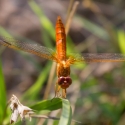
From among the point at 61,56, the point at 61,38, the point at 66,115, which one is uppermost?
the point at 61,38

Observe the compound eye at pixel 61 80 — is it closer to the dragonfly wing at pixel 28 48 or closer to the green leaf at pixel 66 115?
the dragonfly wing at pixel 28 48

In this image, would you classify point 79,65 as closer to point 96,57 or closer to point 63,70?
point 96,57

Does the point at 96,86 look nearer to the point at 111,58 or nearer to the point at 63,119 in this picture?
the point at 111,58

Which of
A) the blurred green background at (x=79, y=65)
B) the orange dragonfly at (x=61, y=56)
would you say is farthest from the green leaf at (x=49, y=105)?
the blurred green background at (x=79, y=65)

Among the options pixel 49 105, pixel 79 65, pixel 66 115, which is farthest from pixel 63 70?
pixel 79 65

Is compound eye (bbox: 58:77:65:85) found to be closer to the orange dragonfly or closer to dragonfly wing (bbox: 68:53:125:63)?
the orange dragonfly

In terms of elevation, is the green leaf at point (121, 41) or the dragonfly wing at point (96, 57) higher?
the green leaf at point (121, 41)

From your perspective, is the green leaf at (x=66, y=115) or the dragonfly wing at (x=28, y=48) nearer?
the green leaf at (x=66, y=115)
